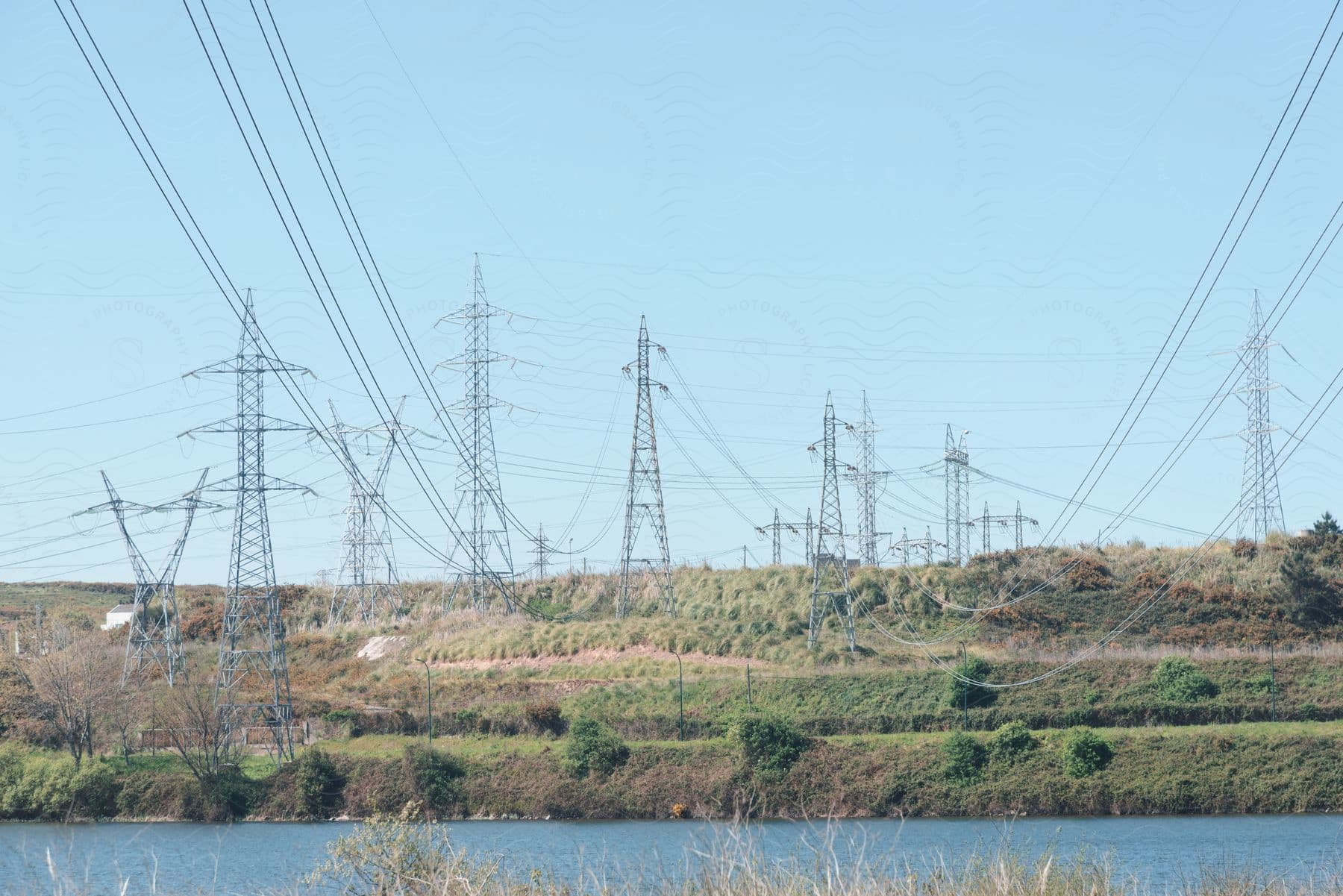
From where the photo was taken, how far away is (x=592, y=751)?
48406 millimetres

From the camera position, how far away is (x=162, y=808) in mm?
48562

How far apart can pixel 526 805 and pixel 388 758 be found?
20.3 feet

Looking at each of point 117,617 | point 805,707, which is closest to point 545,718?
point 805,707

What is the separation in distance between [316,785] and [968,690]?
24.9 m

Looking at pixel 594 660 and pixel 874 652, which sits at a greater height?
pixel 874 652

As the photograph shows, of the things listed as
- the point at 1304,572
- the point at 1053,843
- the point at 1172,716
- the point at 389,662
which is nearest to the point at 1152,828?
the point at 1172,716

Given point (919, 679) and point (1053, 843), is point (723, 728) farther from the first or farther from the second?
point (1053, 843)

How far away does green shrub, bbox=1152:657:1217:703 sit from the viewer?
49.1 m

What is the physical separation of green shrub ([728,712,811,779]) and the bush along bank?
0.17 ft

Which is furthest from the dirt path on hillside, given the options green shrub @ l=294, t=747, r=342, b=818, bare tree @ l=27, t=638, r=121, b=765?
bare tree @ l=27, t=638, r=121, b=765

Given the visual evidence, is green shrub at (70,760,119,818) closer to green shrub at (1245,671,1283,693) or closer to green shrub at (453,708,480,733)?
green shrub at (453,708,480,733)

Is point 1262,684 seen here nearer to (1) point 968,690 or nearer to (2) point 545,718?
(1) point 968,690

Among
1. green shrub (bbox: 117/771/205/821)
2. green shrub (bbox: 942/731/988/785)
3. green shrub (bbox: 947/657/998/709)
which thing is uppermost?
green shrub (bbox: 947/657/998/709)

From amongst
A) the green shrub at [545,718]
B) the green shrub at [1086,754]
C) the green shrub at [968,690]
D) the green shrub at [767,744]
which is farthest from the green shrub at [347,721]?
the green shrub at [1086,754]
